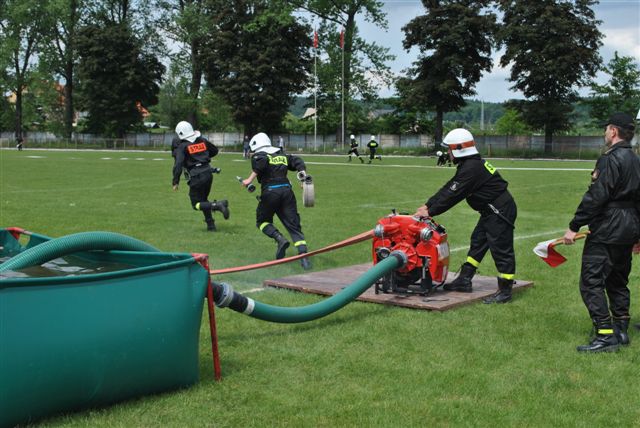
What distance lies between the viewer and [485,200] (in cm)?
792

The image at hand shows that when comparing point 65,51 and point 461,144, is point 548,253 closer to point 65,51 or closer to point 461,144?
point 461,144

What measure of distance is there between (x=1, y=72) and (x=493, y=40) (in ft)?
173

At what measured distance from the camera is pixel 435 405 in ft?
15.9

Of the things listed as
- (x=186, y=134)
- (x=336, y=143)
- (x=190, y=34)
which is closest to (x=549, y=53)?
(x=336, y=143)

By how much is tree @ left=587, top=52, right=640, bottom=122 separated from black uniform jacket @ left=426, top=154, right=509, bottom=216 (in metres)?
57.5

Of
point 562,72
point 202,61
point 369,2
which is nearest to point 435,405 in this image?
point 562,72

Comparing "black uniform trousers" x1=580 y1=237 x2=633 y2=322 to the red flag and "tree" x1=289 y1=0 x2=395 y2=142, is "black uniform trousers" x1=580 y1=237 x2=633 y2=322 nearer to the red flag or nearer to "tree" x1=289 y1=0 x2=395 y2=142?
the red flag

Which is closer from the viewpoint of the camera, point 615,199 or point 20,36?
point 615,199

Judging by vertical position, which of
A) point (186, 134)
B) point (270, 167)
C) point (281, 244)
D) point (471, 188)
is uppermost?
point (186, 134)

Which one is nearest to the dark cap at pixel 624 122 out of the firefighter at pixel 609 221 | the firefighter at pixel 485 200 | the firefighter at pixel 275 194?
the firefighter at pixel 609 221

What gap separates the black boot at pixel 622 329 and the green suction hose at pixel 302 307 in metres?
2.16

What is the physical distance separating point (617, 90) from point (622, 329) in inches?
2396

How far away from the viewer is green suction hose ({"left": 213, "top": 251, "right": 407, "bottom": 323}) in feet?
17.7

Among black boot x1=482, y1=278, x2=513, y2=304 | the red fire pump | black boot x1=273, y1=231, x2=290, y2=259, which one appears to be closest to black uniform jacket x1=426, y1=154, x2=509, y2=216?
the red fire pump
